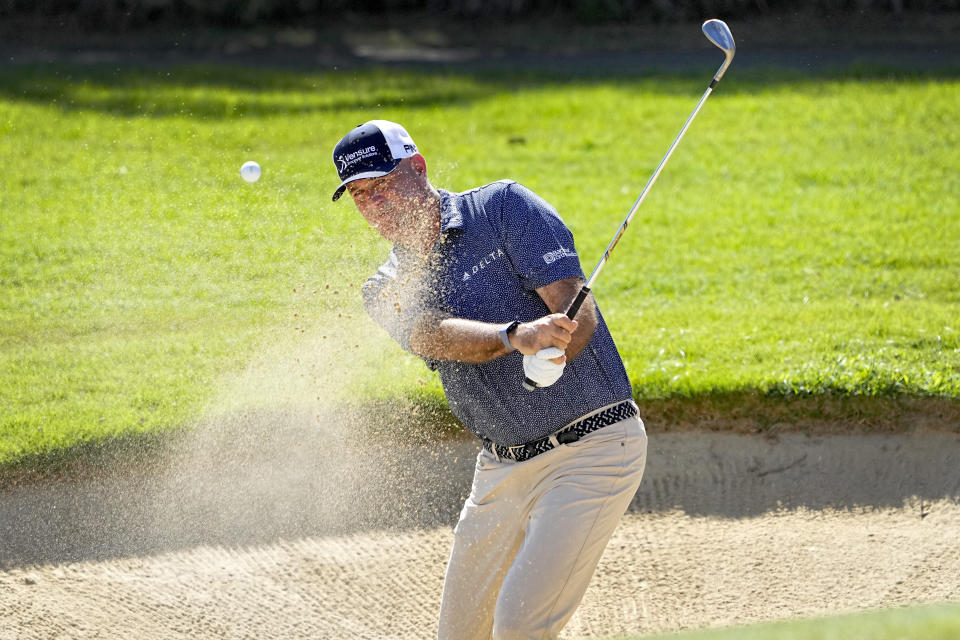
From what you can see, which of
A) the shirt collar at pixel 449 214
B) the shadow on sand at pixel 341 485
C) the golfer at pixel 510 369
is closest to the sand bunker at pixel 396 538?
the shadow on sand at pixel 341 485

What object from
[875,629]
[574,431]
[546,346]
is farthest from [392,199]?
[875,629]

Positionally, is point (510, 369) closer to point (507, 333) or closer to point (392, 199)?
point (507, 333)

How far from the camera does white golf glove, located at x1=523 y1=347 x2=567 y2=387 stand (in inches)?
133

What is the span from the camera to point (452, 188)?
10453 mm

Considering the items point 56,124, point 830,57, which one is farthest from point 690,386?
point 830,57

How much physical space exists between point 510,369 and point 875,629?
210cm

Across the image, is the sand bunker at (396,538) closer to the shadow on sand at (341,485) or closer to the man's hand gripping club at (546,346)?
the shadow on sand at (341,485)

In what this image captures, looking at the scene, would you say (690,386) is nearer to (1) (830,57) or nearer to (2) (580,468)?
(2) (580,468)

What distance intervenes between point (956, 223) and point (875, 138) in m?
2.76

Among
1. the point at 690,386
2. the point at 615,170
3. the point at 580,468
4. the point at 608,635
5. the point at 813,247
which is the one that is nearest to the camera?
the point at 580,468

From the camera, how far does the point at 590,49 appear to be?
1691cm

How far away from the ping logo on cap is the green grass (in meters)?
2.16

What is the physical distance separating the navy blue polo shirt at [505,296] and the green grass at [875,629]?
68.0 inches

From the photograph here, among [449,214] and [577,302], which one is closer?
[577,302]
